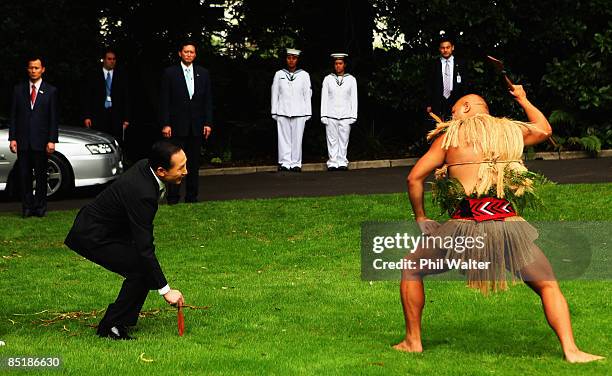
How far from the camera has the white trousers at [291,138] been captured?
22656 mm

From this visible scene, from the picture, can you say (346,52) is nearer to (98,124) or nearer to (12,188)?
Answer: (98,124)

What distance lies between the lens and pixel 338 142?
895 inches

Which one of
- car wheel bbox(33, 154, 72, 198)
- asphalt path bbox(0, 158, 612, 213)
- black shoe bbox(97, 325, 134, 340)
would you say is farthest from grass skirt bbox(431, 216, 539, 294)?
car wheel bbox(33, 154, 72, 198)

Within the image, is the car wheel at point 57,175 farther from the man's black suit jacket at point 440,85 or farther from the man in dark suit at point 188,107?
the man's black suit jacket at point 440,85

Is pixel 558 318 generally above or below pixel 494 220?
below

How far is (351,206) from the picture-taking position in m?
16.9

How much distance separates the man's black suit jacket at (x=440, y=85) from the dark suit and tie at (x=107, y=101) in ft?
15.1

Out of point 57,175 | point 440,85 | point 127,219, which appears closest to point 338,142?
point 440,85

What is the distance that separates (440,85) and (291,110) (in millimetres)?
3078

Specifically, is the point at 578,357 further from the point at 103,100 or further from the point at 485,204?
the point at 103,100

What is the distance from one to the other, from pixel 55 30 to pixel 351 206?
8.23 meters

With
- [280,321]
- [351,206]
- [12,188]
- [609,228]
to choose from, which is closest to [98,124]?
[12,188]

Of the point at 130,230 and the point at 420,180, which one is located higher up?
the point at 420,180

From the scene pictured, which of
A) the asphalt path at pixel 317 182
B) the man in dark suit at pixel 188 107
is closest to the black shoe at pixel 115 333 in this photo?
the man in dark suit at pixel 188 107
